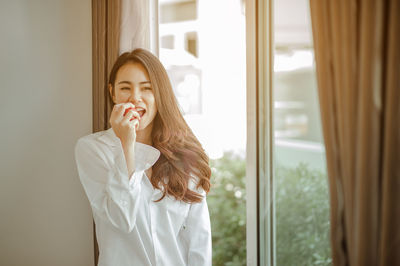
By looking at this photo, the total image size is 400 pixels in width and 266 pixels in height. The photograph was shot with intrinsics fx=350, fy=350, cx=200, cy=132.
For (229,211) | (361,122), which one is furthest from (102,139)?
(229,211)

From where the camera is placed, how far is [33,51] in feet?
6.31

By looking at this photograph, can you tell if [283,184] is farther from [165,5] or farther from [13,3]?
[13,3]

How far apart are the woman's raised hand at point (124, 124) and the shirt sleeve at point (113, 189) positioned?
0.06 metres

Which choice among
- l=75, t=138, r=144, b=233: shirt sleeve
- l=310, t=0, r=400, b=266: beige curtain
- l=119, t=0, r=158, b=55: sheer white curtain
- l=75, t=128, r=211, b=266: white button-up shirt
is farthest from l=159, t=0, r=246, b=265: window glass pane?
l=310, t=0, r=400, b=266: beige curtain

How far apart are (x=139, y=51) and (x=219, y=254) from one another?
171cm

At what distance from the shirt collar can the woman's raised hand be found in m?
0.06

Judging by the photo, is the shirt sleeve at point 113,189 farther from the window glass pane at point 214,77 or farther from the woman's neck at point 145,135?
the window glass pane at point 214,77

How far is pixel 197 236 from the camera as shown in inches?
58.8

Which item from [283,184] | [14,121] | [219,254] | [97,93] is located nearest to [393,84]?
[283,184]

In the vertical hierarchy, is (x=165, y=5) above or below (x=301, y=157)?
above

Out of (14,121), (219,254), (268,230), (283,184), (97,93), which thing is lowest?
(219,254)

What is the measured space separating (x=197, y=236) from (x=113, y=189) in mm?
439

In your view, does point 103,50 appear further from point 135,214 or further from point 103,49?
point 135,214

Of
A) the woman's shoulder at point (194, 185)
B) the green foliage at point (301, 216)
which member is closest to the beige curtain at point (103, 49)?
the woman's shoulder at point (194, 185)
